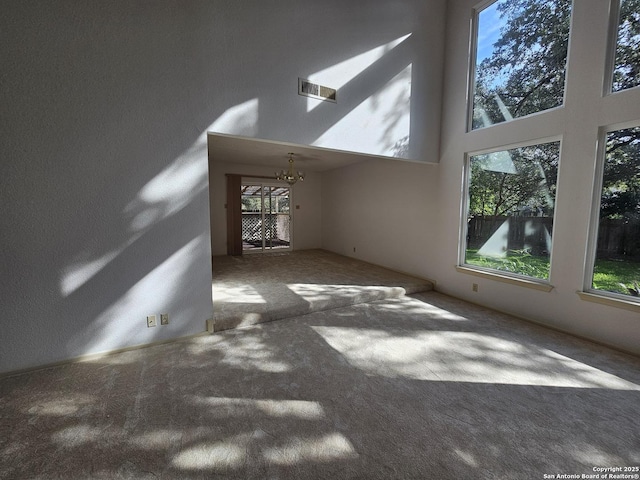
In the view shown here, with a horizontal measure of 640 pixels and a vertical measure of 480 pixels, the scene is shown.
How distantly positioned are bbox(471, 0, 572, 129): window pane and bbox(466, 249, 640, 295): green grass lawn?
1.84 m

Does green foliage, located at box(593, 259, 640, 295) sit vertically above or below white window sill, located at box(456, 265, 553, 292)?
above

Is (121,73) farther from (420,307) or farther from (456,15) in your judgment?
(456,15)

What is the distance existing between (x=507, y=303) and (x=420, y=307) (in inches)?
43.8

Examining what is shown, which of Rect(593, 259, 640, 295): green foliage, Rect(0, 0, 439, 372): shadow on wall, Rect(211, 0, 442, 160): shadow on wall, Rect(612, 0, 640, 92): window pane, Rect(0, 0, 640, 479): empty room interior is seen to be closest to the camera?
Rect(0, 0, 640, 479): empty room interior

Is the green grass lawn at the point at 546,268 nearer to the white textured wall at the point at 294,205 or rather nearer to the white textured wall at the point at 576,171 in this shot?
the white textured wall at the point at 576,171

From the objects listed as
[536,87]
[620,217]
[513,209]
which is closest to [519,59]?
[536,87]

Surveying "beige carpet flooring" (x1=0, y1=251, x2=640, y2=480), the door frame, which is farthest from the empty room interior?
the door frame

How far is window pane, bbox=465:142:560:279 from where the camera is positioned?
3447 mm

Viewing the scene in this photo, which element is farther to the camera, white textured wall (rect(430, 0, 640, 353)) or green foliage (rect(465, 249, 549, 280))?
green foliage (rect(465, 249, 549, 280))

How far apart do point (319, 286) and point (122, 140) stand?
3160 millimetres

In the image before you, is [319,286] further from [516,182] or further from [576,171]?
[576,171]

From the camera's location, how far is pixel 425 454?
1594 mm

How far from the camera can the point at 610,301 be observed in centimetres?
289

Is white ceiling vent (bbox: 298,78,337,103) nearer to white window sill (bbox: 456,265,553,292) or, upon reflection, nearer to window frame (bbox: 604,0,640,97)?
window frame (bbox: 604,0,640,97)
